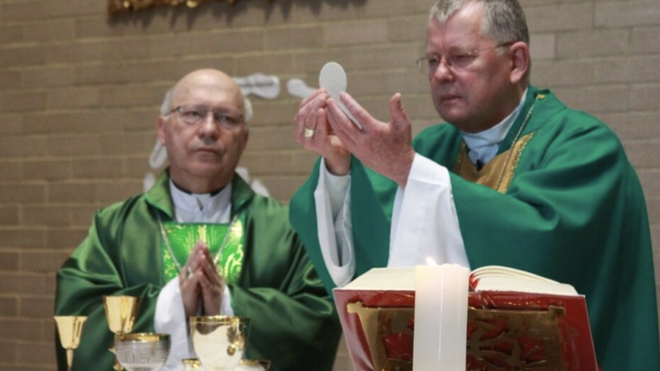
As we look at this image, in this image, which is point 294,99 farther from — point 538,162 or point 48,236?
point 538,162

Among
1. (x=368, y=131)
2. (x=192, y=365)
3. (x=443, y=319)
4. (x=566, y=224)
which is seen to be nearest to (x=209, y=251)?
(x=192, y=365)

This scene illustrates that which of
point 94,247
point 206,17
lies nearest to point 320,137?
point 94,247

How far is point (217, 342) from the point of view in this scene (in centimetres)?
308

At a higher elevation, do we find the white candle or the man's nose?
the man's nose

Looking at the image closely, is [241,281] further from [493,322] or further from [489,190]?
[493,322]

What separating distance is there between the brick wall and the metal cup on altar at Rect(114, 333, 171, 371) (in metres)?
2.77

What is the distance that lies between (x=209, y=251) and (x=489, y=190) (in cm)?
164

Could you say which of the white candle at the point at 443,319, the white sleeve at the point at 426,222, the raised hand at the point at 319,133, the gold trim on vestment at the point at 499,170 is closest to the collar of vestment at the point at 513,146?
the gold trim on vestment at the point at 499,170

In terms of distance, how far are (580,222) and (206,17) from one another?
334 cm

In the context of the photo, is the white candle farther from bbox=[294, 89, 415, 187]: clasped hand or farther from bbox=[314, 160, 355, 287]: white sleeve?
bbox=[314, 160, 355, 287]: white sleeve

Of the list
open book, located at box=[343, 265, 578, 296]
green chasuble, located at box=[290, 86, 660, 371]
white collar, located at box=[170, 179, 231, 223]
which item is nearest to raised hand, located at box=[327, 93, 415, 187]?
green chasuble, located at box=[290, 86, 660, 371]

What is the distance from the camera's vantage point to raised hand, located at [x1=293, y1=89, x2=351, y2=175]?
10.6 ft

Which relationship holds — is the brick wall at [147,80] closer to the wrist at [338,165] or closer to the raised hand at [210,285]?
the raised hand at [210,285]

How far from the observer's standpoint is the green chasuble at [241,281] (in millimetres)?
4473
